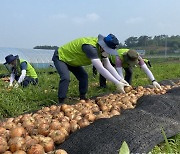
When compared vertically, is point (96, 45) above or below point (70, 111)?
above

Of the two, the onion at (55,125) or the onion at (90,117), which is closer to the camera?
the onion at (55,125)

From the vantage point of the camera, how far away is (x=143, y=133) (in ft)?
7.24

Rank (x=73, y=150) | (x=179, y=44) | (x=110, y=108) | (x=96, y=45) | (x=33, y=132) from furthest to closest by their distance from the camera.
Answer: (x=179, y=44)
(x=96, y=45)
(x=110, y=108)
(x=33, y=132)
(x=73, y=150)

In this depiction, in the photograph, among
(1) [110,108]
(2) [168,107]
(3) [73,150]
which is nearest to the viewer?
(3) [73,150]

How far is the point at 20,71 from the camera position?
6473mm

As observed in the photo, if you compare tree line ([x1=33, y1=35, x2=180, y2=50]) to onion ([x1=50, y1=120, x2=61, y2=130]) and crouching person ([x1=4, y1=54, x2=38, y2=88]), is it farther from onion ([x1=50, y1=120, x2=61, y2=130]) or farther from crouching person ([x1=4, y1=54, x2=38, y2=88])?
onion ([x1=50, y1=120, x2=61, y2=130])

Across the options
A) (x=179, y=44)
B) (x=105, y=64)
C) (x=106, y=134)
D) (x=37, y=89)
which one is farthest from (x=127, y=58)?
(x=179, y=44)

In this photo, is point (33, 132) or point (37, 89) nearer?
point (33, 132)

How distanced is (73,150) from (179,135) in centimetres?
91

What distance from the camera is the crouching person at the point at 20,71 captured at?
6.16 m

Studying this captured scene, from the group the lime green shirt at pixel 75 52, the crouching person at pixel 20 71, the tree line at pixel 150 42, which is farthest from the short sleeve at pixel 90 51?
the tree line at pixel 150 42

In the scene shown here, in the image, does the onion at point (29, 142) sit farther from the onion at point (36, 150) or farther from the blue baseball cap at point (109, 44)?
the blue baseball cap at point (109, 44)

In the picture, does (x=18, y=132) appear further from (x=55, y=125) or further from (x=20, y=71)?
(x=20, y=71)

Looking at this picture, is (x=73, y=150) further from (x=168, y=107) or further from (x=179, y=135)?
(x=168, y=107)
